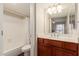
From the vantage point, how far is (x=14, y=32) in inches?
112

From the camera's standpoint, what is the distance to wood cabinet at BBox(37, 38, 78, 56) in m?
1.56

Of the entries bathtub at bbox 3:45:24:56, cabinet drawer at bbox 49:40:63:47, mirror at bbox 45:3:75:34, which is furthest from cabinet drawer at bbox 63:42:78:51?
bathtub at bbox 3:45:24:56

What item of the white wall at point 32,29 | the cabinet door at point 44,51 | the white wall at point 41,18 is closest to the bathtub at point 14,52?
the white wall at point 32,29

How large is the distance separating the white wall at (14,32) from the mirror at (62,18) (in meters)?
1.04

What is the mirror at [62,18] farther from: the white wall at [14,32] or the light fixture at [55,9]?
the white wall at [14,32]

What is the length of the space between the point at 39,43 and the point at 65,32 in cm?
76

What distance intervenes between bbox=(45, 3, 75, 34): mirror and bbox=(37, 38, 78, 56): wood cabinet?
0.40 m

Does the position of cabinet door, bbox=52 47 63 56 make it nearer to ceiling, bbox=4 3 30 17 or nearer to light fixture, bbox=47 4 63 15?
light fixture, bbox=47 4 63 15

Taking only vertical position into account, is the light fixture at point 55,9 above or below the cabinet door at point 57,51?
above

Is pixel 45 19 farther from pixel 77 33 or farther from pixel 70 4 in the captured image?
pixel 77 33

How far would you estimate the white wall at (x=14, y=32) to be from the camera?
2.55m

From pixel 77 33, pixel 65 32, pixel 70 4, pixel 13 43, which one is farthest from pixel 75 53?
pixel 13 43

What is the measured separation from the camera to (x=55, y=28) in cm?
237

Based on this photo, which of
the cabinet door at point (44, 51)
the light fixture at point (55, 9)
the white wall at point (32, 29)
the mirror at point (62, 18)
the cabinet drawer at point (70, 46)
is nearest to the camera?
the cabinet drawer at point (70, 46)
